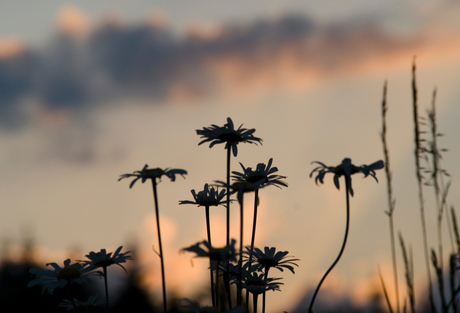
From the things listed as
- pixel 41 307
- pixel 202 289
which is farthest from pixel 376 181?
pixel 202 289

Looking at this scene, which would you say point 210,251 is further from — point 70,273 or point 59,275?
point 59,275

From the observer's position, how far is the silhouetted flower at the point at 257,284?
2287 mm

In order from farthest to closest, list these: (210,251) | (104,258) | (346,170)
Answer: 1. (104,258)
2. (346,170)
3. (210,251)

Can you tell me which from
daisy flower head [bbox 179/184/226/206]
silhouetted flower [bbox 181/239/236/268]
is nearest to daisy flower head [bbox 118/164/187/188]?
daisy flower head [bbox 179/184/226/206]

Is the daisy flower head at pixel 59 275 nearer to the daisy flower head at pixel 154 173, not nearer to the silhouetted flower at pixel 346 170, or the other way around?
the daisy flower head at pixel 154 173

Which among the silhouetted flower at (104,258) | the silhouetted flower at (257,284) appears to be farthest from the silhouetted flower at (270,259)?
the silhouetted flower at (104,258)

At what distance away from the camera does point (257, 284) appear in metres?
2.40

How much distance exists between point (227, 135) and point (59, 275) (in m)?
1.34

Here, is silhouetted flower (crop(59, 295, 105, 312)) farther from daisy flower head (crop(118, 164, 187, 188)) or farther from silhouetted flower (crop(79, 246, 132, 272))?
daisy flower head (crop(118, 164, 187, 188))

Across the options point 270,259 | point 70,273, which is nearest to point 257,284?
point 270,259

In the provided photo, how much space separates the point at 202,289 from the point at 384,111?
28.2 meters

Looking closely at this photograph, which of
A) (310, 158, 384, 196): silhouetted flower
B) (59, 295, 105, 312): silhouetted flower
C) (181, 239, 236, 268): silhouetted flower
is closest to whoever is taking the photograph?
(181, 239, 236, 268): silhouetted flower

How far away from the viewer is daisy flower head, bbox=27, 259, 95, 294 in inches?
91.3

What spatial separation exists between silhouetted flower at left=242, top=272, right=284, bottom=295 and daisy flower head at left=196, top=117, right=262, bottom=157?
2.73 ft
